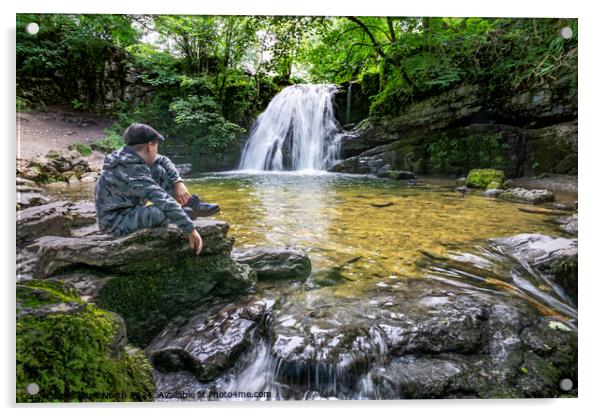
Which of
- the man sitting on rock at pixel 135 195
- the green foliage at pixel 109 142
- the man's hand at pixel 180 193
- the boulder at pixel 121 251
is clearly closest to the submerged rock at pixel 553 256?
the boulder at pixel 121 251

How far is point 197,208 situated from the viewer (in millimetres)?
2072

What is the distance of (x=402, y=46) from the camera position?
2.45 m

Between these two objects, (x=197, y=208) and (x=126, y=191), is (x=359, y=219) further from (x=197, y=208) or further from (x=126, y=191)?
(x=126, y=191)

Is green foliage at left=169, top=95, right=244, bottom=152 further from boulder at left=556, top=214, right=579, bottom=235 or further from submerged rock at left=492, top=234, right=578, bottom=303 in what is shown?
boulder at left=556, top=214, right=579, bottom=235

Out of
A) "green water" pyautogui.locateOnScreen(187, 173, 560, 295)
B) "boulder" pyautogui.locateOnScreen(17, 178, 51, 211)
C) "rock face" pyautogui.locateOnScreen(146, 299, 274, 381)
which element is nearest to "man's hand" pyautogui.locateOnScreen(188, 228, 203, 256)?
"rock face" pyautogui.locateOnScreen(146, 299, 274, 381)

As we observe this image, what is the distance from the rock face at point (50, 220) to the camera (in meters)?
1.95

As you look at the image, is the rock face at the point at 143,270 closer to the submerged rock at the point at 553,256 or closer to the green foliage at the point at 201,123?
the green foliage at the point at 201,123

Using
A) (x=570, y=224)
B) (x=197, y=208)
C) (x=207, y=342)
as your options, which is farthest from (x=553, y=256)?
(x=197, y=208)

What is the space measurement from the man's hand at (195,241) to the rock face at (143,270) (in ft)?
0.20

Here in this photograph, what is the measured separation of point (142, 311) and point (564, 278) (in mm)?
2586

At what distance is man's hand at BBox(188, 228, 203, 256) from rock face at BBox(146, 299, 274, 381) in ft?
1.26

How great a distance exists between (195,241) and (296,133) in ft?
6.63

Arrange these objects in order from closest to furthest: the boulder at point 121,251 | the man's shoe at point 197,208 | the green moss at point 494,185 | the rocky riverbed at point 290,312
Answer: the rocky riverbed at point 290,312
the boulder at point 121,251
the man's shoe at point 197,208
the green moss at point 494,185

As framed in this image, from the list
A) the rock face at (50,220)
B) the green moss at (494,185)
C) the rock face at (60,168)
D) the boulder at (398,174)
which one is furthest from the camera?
the boulder at (398,174)
